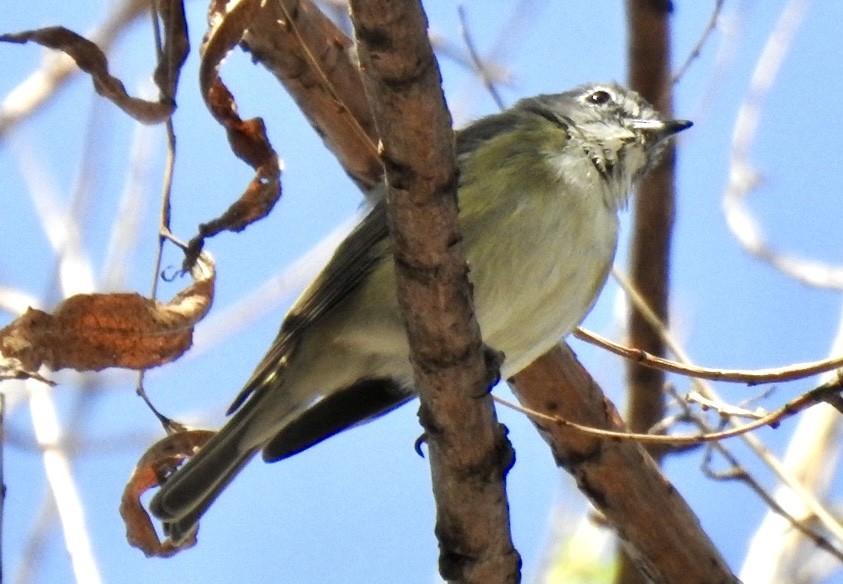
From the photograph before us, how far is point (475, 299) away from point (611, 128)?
2.97 feet

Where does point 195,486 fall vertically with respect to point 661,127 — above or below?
below

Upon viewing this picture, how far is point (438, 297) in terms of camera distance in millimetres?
2270

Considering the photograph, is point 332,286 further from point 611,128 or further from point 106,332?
point 611,128

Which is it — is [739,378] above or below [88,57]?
below

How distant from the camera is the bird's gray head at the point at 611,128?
345 cm

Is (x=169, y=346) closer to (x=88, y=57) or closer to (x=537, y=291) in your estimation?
(x=88, y=57)

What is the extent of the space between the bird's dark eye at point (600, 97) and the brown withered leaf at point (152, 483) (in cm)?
163

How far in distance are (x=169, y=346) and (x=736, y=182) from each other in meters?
2.29

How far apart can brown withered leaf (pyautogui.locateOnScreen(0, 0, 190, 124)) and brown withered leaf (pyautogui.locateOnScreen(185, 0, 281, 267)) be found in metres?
0.06

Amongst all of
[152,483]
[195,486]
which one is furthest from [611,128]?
[152,483]

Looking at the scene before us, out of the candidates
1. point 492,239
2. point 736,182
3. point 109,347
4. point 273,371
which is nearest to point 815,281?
point 736,182

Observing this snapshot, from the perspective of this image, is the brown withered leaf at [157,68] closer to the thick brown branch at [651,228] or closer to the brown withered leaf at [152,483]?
the brown withered leaf at [152,483]

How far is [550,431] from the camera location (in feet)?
10.9

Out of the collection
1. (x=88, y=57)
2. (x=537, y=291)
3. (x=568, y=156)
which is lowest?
(x=537, y=291)
